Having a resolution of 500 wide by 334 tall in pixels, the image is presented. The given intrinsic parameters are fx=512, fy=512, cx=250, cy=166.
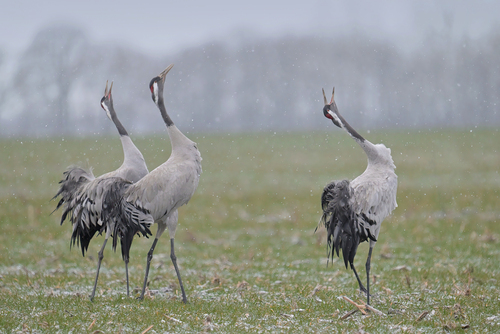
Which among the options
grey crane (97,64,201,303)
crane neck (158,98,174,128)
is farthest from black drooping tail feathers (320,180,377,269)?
crane neck (158,98,174,128)

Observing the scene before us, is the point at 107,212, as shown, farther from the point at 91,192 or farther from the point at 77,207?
the point at 77,207

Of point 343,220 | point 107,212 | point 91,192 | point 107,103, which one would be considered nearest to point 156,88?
point 107,103

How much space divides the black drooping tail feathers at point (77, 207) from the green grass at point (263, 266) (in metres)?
0.45

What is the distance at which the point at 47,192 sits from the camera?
1911 cm

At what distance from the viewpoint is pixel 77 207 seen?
258 inches

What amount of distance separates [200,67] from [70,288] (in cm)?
4699

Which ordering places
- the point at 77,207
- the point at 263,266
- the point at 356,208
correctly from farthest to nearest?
1. the point at 263,266
2. the point at 77,207
3. the point at 356,208

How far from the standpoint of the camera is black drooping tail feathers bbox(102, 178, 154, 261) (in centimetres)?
604

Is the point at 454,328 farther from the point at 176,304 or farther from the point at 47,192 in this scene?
the point at 47,192

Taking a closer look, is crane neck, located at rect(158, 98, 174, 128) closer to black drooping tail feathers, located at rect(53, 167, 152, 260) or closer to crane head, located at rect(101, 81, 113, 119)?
black drooping tail feathers, located at rect(53, 167, 152, 260)

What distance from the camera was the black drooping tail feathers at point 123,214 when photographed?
604 centimetres

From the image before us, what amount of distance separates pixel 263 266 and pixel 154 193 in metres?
3.51

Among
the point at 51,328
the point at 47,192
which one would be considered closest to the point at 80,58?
the point at 47,192

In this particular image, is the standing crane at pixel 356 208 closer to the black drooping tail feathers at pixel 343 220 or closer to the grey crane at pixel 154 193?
the black drooping tail feathers at pixel 343 220
